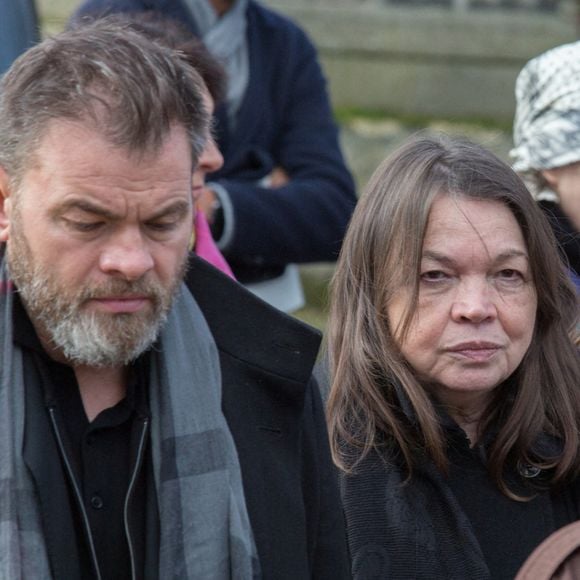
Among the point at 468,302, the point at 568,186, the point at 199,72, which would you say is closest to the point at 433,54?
the point at 568,186

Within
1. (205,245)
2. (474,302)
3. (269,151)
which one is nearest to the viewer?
(474,302)

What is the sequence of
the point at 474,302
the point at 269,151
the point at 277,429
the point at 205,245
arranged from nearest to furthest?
the point at 277,429, the point at 474,302, the point at 205,245, the point at 269,151

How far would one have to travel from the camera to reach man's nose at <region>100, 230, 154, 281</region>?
2.29 metres

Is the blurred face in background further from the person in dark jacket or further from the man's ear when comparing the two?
the man's ear

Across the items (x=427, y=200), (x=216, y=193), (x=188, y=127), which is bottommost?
(x=216, y=193)

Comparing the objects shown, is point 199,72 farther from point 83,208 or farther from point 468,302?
point 83,208

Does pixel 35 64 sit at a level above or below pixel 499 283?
above

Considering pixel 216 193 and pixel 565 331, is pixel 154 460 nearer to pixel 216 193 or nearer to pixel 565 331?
pixel 565 331

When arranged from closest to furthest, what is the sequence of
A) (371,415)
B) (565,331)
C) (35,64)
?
(35,64), (371,415), (565,331)

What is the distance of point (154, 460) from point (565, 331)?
1.16 m

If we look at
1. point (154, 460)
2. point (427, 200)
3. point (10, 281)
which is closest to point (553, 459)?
point (427, 200)

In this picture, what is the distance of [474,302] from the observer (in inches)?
113

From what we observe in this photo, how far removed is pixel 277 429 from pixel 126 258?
469 mm

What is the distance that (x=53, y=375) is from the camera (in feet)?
7.97
